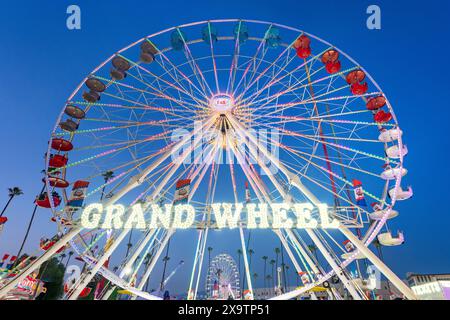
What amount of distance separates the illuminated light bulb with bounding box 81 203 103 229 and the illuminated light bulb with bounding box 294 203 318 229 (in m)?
9.26

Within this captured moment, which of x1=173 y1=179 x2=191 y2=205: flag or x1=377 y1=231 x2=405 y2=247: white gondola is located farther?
x1=377 y1=231 x2=405 y2=247: white gondola

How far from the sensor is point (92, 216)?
12.5m

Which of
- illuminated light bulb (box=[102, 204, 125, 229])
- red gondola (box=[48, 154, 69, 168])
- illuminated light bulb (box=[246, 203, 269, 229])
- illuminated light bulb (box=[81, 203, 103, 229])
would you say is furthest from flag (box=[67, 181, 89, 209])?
illuminated light bulb (box=[246, 203, 269, 229])

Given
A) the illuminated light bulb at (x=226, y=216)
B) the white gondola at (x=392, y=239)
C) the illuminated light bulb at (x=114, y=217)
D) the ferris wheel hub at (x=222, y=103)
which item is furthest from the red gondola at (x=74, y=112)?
the white gondola at (x=392, y=239)

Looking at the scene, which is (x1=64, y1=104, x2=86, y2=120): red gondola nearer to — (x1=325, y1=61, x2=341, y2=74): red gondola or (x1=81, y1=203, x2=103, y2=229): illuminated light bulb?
(x1=81, y1=203, x2=103, y2=229): illuminated light bulb

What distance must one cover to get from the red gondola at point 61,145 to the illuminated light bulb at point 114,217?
16.4 feet

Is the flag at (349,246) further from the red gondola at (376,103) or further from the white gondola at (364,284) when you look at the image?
the red gondola at (376,103)

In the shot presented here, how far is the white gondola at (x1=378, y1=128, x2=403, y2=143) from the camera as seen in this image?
14.5m

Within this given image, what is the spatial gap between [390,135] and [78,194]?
674 inches

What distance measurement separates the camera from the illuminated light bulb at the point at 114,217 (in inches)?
477

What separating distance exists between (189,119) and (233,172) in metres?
4.44
